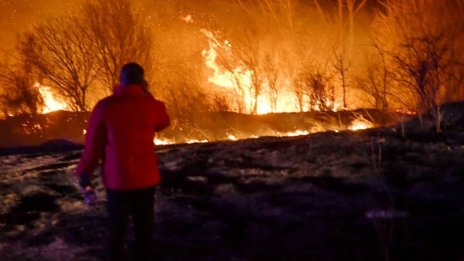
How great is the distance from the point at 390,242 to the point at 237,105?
731 inches

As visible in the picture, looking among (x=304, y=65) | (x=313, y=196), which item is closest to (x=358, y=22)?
(x=304, y=65)

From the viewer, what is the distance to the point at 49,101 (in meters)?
24.7

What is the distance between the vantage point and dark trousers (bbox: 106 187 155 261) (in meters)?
4.41

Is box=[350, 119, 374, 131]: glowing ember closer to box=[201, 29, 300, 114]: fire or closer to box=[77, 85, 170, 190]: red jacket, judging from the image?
box=[201, 29, 300, 114]: fire

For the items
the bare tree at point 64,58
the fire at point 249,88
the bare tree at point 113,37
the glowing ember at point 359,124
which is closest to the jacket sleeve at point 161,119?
the glowing ember at point 359,124

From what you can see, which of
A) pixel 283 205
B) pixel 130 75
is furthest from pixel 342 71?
pixel 130 75

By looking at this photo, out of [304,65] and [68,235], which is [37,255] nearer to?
[68,235]

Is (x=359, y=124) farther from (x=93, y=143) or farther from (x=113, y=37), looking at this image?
(x=93, y=143)

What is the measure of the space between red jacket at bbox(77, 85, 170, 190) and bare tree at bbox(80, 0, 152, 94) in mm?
19257

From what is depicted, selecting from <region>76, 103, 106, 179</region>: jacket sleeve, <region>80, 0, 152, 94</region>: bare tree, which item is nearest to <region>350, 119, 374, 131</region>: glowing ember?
<region>80, 0, 152, 94</region>: bare tree

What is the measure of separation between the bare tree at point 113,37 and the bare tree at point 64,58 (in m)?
0.47

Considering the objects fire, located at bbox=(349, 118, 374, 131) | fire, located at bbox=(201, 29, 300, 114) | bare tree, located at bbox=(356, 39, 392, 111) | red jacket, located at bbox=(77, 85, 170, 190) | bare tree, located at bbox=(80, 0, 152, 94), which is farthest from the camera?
fire, located at bbox=(201, 29, 300, 114)

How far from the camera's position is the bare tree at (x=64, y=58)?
23.6m

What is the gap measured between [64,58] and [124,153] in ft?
67.4
